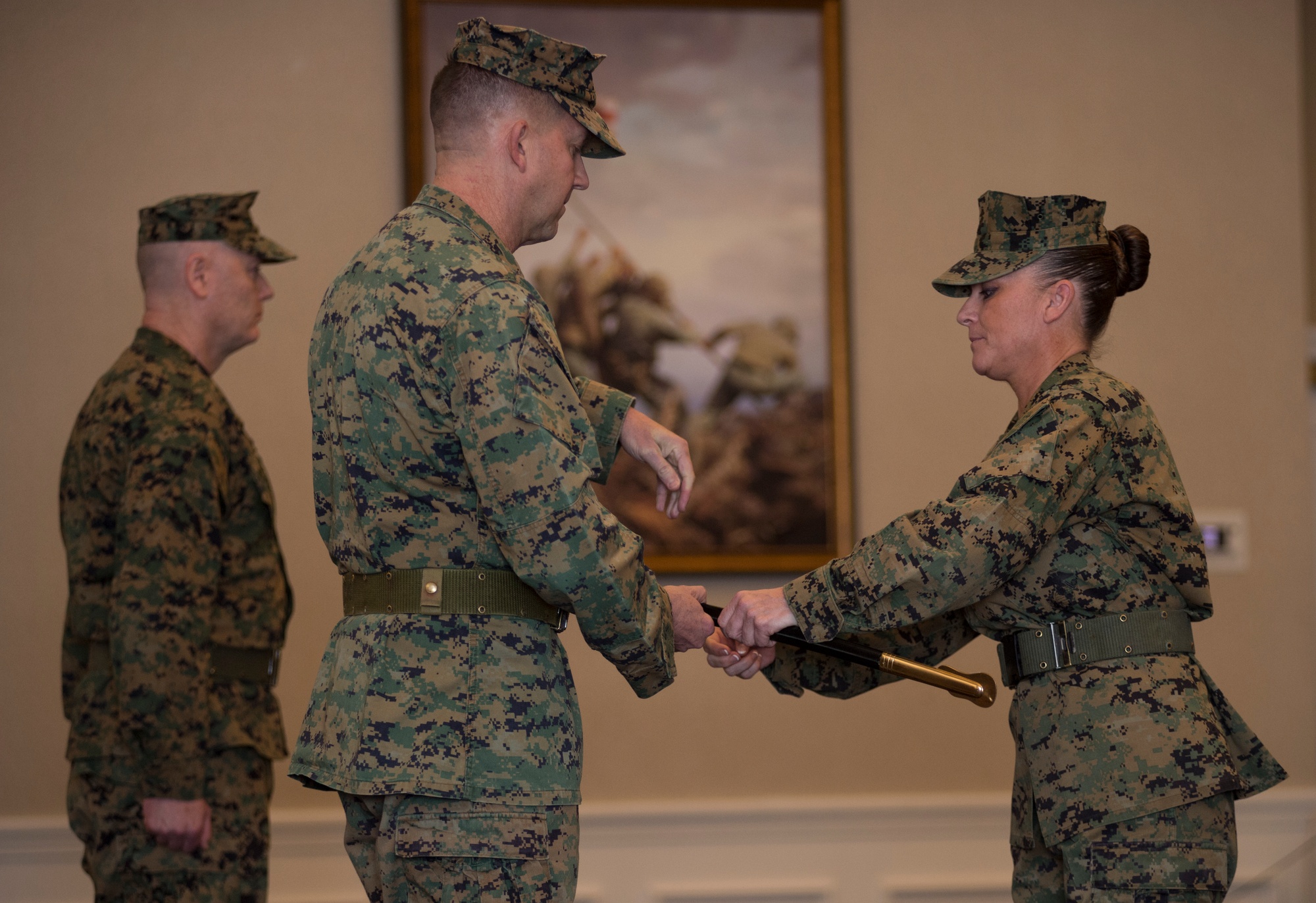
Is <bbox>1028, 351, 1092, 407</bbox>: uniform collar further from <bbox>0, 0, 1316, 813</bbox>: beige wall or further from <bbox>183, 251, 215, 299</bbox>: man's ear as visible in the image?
<bbox>183, 251, 215, 299</bbox>: man's ear

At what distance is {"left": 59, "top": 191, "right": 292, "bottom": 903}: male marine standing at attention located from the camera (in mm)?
2344

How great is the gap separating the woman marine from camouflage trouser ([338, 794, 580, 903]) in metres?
0.65

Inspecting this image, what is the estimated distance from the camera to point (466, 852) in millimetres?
1562

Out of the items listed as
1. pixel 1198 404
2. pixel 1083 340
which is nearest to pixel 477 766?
pixel 1083 340

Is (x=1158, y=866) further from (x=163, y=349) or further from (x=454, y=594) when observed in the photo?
(x=163, y=349)

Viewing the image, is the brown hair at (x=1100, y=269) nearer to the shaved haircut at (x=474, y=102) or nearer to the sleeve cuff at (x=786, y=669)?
the sleeve cuff at (x=786, y=669)

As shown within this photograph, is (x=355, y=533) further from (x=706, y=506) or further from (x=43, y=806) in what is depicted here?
(x=43, y=806)

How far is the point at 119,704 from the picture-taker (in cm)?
234

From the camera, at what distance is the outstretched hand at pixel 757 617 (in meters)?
2.12

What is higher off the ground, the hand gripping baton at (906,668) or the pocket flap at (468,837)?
the hand gripping baton at (906,668)

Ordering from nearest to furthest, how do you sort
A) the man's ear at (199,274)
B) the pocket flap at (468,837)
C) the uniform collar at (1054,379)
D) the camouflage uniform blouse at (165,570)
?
the pocket flap at (468,837) < the uniform collar at (1054,379) < the camouflage uniform blouse at (165,570) < the man's ear at (199,274)

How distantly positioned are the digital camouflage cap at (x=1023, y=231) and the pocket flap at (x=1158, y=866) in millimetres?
939

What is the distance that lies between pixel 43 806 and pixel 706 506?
6.25 ft

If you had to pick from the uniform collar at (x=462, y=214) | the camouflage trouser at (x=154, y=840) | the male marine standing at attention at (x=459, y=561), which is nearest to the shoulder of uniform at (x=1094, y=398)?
the male marine standing at attention at (x=459, y=561)
